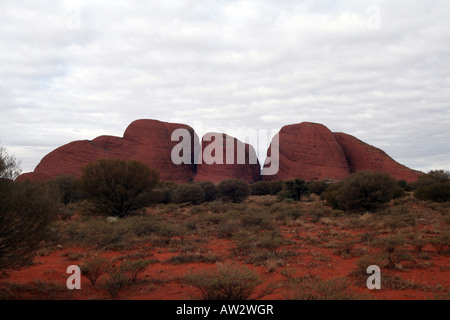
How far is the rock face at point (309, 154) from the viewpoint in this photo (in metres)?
48.6

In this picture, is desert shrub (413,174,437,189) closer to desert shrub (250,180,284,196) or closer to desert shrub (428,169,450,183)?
desert shrub (428,169,450,183)

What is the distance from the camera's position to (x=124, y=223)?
11516 millimetres

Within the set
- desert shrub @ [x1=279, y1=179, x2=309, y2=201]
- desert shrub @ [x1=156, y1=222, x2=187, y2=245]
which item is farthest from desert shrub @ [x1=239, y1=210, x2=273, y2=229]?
desert shrub @ [x1=279, y1=179, x2=309, y2=201]

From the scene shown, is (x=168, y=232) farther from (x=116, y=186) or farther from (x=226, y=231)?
(x=116, y=186)

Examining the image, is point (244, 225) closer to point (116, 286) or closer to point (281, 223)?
point (281, 223)

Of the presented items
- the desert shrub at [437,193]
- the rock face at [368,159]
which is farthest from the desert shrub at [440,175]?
the rock face at [368,159]

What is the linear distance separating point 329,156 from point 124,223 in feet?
146

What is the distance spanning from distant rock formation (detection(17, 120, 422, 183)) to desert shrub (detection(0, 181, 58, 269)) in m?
45.5

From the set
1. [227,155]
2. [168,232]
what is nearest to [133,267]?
[168,232]

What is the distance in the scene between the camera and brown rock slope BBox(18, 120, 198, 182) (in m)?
47.7

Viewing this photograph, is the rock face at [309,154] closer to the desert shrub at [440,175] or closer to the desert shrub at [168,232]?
the desert shrub at [440,175]

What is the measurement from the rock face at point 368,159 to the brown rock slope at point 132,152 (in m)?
30.1
